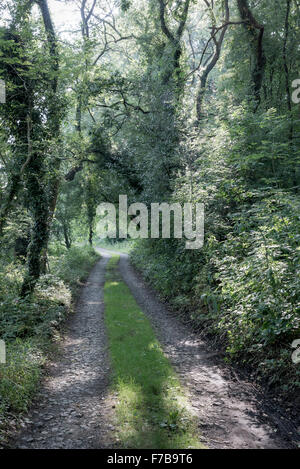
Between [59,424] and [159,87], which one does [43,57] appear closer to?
[159,87]

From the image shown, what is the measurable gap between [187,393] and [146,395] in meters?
0.76

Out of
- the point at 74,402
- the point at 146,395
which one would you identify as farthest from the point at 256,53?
the point at 74,402

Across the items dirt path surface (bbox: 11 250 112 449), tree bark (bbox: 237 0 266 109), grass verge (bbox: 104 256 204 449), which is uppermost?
tree bark (bbox: 237 0 266 109)

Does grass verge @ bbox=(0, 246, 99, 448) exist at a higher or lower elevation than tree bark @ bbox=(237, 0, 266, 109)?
lower

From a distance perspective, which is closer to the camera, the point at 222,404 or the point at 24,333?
the point at 222,404

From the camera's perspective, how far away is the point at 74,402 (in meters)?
5.34

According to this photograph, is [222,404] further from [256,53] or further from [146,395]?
[256,53]

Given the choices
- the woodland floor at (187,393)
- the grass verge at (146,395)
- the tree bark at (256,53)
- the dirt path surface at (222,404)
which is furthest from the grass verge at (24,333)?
the tree bark at (256,53)

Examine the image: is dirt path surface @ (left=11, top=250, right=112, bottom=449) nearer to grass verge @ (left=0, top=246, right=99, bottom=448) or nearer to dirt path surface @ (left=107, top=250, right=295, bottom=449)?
grass verge @ (left=0, top=246, right=99, bottom=448)

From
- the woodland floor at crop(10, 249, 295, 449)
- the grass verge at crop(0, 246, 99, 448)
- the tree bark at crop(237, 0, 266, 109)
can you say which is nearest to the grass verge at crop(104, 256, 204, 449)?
the woodland floor at crop(10, 249, 295, 449)

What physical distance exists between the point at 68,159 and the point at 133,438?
34.5 feet

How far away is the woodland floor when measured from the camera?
417 centimetres

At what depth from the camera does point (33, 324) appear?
8.66 meters
